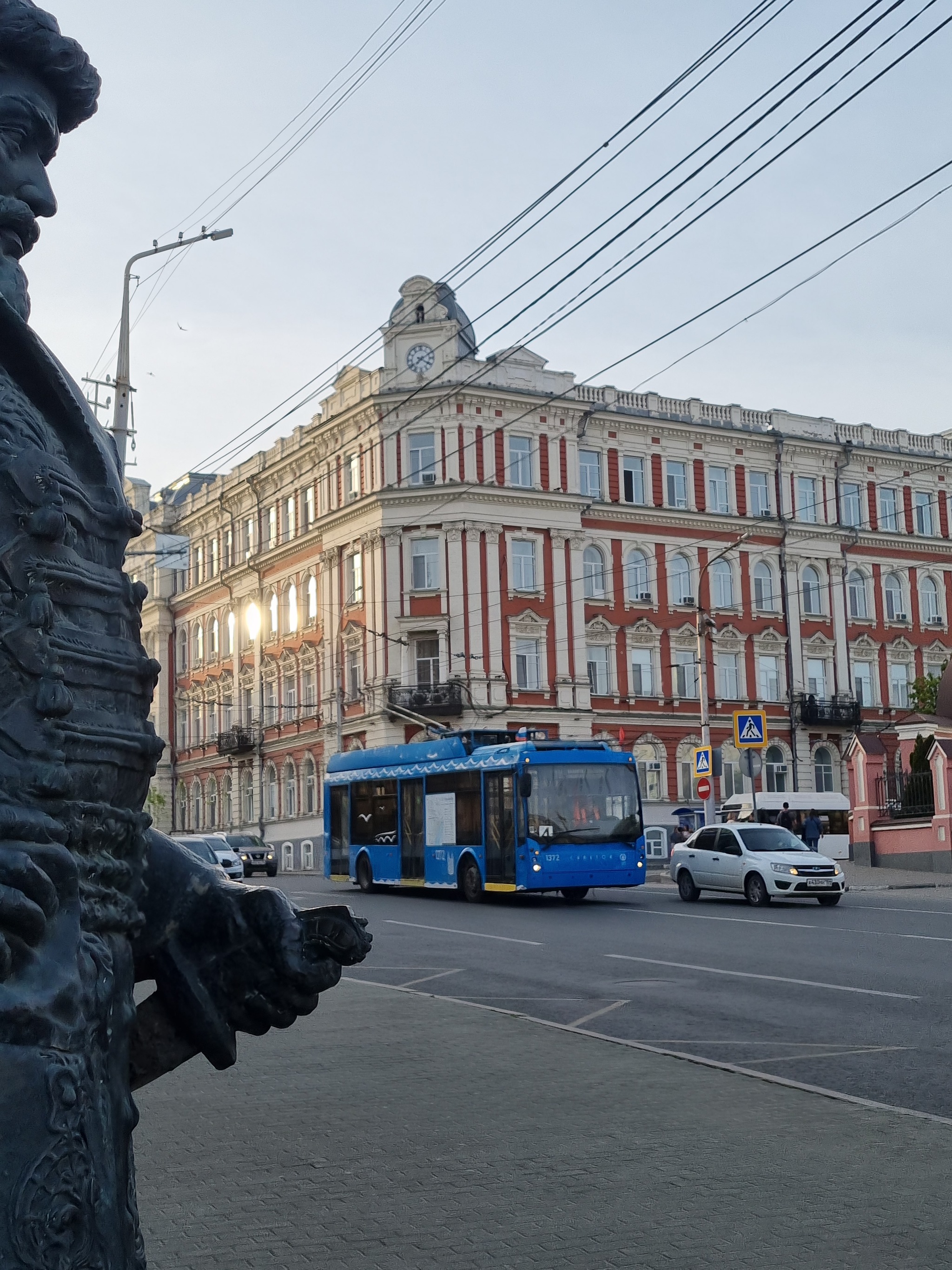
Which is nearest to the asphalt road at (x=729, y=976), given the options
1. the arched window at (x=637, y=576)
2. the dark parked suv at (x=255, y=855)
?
the dark parked suv at (x=255, y=855)

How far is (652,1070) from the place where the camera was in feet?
28.5

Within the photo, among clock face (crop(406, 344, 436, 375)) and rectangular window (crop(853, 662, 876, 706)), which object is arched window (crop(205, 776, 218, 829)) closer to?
clock face (crop(406, 344, 436, 375))

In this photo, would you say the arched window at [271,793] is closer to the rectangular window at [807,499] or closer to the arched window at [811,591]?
the arched window at [811,591]

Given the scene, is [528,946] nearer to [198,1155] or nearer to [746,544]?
[198,1155]

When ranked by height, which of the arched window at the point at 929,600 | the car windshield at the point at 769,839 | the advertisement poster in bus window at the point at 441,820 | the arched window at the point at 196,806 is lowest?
the car windshield at the point at 769,839

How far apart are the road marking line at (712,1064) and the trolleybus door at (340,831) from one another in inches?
684

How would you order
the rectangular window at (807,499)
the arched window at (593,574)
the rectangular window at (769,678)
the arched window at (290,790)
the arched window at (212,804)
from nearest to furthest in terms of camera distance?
the arched window at (593,574), the rectangular window at (769,678), the arched window at (290,790), the rectangular window at (807,499), the arched window at (212,804)

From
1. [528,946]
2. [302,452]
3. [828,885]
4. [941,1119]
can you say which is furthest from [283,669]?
[941,1119]

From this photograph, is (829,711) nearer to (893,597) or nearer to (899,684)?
(899,684)

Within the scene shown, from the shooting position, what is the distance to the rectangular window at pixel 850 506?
58.7m

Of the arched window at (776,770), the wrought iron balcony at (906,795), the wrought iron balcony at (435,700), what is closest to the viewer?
the wrought iron balcony at (906,795)

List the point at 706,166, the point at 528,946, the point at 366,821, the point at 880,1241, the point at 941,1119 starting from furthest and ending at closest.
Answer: the point at 366,821, the point at 528,946, the point at 706,166, the point at 941,1119, the point at 880,1241

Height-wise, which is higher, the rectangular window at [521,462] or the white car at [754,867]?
the rectangular window at [521,462]

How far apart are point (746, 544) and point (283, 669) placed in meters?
18.4
